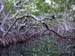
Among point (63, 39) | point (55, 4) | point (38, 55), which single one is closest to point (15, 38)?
point (63, 39)

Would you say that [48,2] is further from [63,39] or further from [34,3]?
[63,39]

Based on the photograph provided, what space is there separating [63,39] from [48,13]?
1291cm

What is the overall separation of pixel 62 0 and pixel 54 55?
14.7 m

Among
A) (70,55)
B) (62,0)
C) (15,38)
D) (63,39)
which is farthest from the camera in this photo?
(62,0)

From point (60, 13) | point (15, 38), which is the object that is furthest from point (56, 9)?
point (15, 38)

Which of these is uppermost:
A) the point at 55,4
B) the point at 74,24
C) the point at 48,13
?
the point at 55,4

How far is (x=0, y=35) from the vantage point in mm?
15219

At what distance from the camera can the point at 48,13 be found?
3139 centimetres

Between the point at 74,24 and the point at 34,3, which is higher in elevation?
the point at 34,3

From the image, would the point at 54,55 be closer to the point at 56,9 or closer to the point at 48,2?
the point at 48,2

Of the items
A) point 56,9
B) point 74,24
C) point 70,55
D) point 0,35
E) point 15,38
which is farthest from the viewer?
point 74,24

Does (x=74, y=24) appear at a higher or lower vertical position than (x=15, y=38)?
lower

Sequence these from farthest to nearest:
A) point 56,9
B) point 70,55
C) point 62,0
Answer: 1. point 56,9
2. point 62,0
3. point 70,55

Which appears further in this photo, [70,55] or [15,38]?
[15,38]
